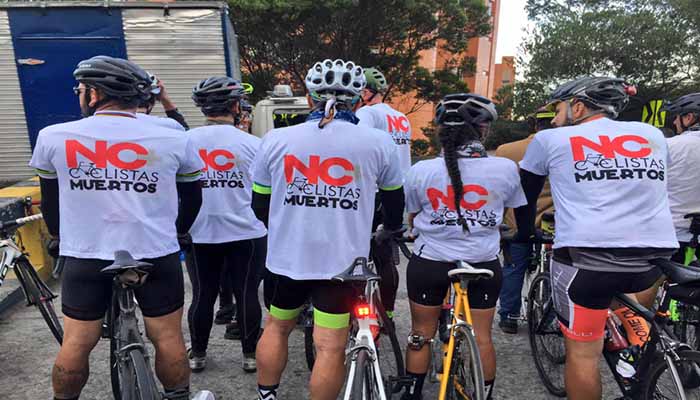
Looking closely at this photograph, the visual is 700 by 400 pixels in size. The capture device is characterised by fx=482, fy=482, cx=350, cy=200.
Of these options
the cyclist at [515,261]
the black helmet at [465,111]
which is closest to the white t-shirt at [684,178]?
the cyclist at [515,261]

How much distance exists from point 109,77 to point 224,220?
4.58 ft

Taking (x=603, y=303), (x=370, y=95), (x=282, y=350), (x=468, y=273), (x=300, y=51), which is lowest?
(x=282, y=350)

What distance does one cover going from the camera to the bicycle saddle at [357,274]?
7.67ft

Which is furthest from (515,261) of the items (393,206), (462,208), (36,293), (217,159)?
(36,293)

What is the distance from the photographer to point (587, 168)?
102 inches

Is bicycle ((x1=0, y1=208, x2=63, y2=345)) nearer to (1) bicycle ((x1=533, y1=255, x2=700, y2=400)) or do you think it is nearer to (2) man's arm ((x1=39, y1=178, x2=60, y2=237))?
(2) man's arm ((x1=39, y1=178, x2=60, y2=237))

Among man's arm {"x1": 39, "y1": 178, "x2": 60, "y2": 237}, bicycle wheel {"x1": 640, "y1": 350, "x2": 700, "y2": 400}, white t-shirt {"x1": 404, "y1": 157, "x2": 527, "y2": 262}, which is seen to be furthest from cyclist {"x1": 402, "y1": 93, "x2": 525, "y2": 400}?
man's arm {"x1": 39, "y1": 178, "x2": 60, "y2": 237}

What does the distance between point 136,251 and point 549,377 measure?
3.09 metres

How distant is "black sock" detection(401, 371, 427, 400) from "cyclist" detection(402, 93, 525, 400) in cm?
29

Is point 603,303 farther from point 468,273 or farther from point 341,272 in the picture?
point 341,272

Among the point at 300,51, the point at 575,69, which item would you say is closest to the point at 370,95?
the point at 300,51

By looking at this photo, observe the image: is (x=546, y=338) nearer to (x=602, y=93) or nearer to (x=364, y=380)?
(x=602, y=93)

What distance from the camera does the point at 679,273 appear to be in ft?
8.09

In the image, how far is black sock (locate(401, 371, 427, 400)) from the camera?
3.09 meters
